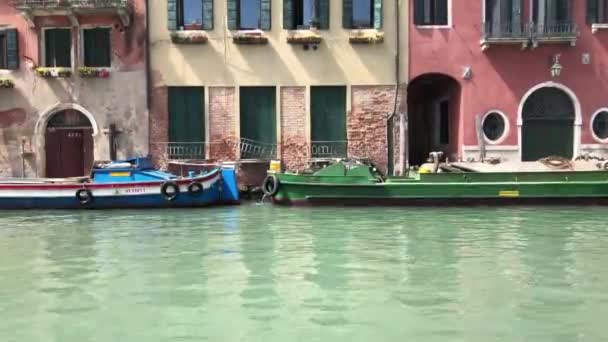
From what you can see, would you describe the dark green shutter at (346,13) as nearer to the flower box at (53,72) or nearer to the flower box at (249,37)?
the flower box at (249,37)

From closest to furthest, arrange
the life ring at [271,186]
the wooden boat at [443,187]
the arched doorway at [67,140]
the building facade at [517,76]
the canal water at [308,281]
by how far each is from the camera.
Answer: the canal water at [308,281], the wooden boat at [443,187], the life ring at [271,186], the building facade at [517,76], the arched doorway at [67,140]

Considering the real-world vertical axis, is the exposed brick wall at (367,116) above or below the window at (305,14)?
below

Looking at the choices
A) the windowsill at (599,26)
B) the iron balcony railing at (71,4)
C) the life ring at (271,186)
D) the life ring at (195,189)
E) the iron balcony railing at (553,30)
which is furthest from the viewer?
the windowsill at (599,26)

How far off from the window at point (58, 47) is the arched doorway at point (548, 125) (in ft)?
37.7

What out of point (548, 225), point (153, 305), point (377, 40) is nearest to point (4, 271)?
point (153, 305)

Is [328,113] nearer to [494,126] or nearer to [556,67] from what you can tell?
[494,126]

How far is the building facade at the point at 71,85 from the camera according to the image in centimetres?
1770

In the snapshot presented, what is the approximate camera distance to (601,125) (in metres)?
17.8

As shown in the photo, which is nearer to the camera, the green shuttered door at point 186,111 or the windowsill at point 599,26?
the windowsill at point 599,26

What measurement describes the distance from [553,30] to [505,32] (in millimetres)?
1180

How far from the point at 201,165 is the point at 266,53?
3.26 m

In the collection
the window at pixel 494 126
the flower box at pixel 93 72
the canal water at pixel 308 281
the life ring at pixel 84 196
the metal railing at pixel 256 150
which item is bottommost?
the canal water at pixel 308 281

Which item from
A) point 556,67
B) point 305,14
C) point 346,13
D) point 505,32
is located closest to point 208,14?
point 305,14

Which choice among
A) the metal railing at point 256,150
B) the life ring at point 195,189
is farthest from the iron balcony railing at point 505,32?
the life ring at point 195,189
